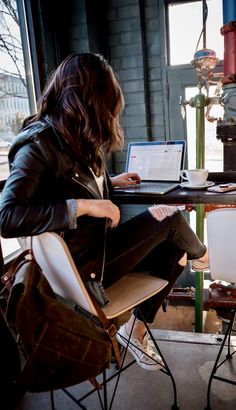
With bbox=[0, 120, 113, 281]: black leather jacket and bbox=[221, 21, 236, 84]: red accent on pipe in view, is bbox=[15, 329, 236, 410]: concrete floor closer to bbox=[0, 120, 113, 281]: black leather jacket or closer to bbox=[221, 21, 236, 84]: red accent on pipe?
bbox=[0, 120, 113, 281]: black leather jacket

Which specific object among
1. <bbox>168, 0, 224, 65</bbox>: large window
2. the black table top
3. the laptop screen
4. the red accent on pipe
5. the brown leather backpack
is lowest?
the brown leather backpack

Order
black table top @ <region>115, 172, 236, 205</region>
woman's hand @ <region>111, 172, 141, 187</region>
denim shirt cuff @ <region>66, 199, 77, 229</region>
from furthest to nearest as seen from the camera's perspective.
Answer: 1. woman's hand @ <region>111, 172, 141, 187</region>
2. black table top @ <region>115, 172, 236, 205</region>
3. denim shirt cuff @ <region>66, 199, 77, 229</region>

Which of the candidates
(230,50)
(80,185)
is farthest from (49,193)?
(230,50)

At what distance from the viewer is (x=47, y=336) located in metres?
0.93

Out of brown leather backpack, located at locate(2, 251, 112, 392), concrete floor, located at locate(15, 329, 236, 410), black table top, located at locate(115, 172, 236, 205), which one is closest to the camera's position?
brown leather backpack, located at locate(2, 251, 112, 392)

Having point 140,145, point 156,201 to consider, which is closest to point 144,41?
point 140,145

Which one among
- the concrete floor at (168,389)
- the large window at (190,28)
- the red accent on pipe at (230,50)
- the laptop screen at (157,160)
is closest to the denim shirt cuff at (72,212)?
the laptop screen at (157,160)

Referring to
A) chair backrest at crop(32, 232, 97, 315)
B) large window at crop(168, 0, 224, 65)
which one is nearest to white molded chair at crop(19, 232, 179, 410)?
chair backrest at crop(32, 232, 97, 315)

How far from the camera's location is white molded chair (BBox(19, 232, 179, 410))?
0.93 meters

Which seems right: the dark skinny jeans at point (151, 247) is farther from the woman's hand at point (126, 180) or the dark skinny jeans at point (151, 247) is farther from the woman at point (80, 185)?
the woman's hand at point (126, 180)

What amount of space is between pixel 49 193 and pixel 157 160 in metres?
0.71

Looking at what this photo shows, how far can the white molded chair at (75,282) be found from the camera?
3.07 ft

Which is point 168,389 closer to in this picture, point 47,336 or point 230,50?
point 47,336

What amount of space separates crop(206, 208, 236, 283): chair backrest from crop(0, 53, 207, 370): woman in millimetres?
121
